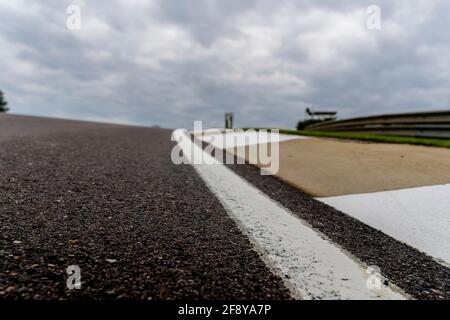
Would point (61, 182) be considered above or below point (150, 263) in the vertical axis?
above

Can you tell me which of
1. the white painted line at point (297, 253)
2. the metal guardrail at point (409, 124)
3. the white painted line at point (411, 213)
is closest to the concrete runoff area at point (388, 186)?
the white painted line at point (411, 213)

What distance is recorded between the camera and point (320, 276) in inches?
75.2

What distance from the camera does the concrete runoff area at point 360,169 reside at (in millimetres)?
4504

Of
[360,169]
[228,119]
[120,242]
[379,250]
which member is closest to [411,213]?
[379,250]

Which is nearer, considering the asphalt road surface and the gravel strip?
the asphalt road surface

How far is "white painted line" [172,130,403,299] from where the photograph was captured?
1.77 metres

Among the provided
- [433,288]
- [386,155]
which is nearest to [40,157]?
[433,288]

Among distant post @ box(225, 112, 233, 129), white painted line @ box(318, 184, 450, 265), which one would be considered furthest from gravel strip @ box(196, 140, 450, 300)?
distant post @ box(225, 112, 233, 129)

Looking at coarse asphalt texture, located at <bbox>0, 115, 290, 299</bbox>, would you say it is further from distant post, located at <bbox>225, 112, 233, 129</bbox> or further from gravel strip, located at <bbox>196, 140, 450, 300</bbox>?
distant post, located at <bbox>225, 112, 233, 129</bbox>

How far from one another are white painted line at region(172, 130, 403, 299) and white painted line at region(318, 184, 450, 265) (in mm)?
918

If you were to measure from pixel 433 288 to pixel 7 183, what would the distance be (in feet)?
12.2

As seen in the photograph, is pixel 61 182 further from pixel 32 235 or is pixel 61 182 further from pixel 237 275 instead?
pixel 237 275

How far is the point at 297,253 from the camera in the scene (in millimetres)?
2240

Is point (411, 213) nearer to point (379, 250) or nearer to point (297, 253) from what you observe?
point (379, 250)
